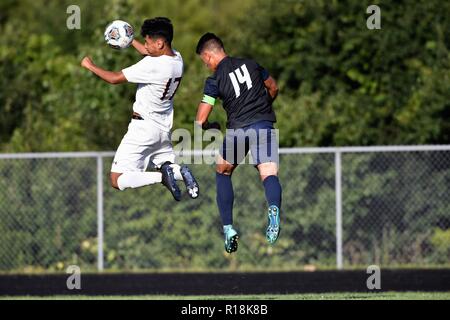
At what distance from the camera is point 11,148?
20.3 meters

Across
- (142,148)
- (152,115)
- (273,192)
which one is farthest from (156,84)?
(273,192)

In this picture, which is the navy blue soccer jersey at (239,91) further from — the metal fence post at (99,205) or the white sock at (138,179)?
the metal fence post at (99,205)

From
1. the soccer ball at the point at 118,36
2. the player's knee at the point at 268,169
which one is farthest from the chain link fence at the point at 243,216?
the soccer ball at the point at 118,36

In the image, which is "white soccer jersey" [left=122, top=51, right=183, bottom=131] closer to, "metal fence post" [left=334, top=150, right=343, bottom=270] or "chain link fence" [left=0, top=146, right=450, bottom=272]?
"chain link fence" [left=0, top=146, right=450, bottom=272]

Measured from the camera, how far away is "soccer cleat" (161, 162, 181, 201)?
12.6 metres

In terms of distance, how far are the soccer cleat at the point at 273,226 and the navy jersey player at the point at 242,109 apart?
64 mm

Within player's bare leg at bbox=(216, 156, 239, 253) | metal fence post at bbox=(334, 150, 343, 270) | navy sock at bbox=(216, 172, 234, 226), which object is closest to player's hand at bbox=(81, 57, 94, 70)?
player's bare leg at bbox=(216, 156, 239, 253)

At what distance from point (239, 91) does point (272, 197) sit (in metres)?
1.21

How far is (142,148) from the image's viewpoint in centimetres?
1295

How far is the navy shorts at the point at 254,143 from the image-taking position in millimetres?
12531

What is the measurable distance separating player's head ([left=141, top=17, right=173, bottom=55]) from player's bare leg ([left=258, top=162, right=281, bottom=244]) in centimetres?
172

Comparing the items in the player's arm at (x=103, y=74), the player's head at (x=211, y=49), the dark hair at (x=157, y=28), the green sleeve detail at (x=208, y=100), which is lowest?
the green sleeve detail at (x=208, y=100)
